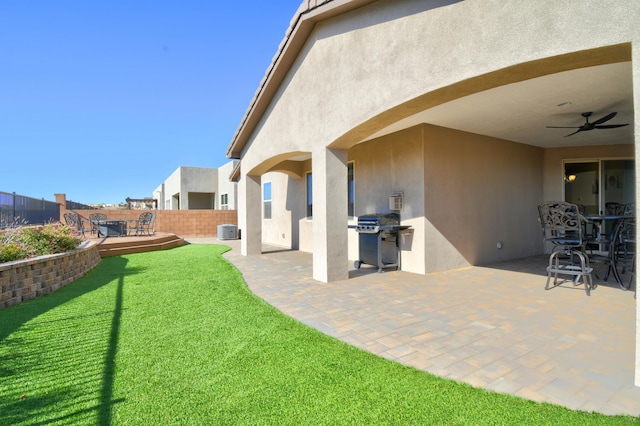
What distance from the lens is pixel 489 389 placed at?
2447 millimetres

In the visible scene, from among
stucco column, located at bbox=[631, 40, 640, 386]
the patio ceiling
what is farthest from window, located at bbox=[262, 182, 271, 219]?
stucco column, located at bbox=[631, 40, 640, 386]

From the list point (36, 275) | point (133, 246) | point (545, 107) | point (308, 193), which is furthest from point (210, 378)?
point (133, 246)

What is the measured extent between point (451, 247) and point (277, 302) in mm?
4413

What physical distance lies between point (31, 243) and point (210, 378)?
5.88 m

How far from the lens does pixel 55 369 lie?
2.84 meters

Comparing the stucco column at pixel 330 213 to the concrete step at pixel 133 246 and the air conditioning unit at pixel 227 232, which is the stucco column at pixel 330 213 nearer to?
the concrete step at pixel 133 246

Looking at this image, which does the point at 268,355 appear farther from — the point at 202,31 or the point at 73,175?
the point at 73,175

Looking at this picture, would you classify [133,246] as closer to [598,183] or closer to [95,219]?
[95,219]

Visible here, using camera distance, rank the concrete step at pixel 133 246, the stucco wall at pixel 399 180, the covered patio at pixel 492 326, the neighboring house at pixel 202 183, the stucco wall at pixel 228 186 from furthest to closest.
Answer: the neighboring house at pixel 202 183, the stucco wall at pixel 228 186, the concrete step at pixel 133 246, the stucco wall at pixel 399 180, the covered patio at pixel 492 326

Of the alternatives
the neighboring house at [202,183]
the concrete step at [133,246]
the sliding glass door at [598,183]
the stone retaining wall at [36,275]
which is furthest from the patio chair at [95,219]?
the sliding glass door at [598,183]

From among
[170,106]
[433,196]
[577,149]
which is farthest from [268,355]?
[170,106]

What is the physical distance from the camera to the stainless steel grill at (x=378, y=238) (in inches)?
271

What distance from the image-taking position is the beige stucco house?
3271mm

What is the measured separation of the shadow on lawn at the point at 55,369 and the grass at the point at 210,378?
11mm
